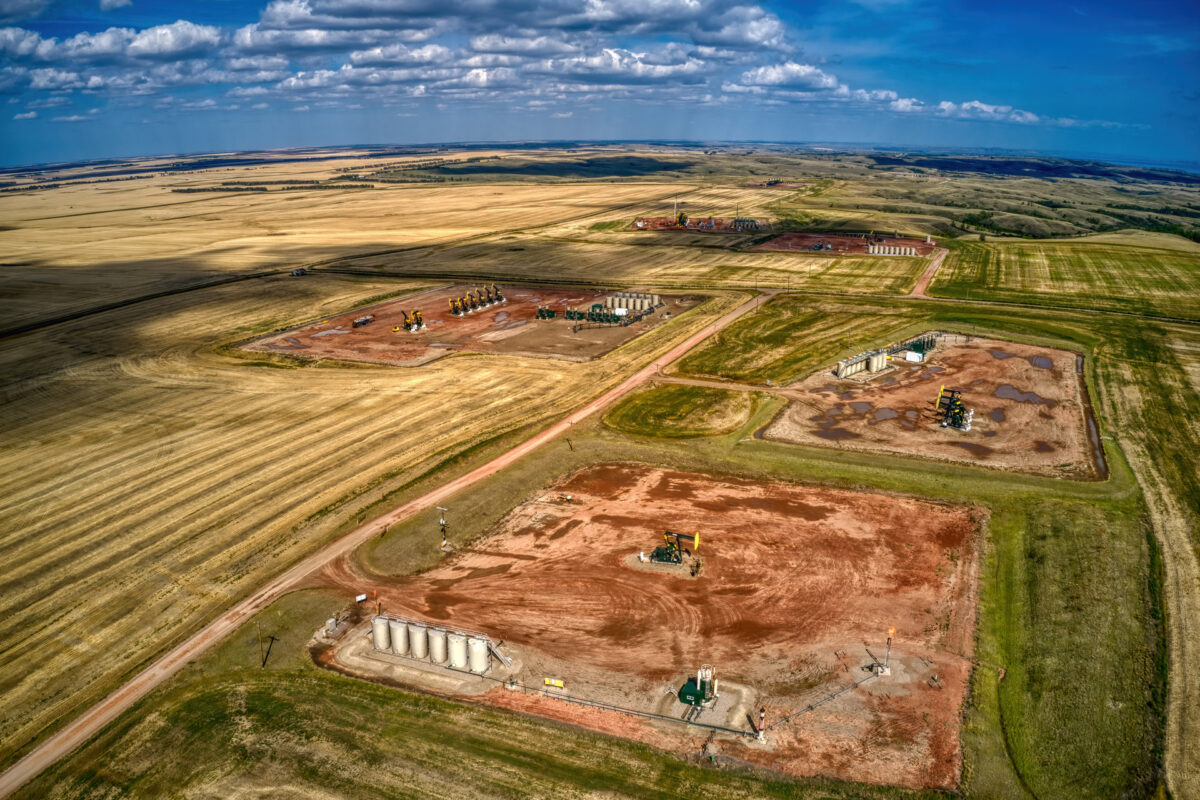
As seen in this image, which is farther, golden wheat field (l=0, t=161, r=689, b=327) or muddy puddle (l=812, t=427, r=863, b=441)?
golden wheat field (l=0, t=161, r=689, b=327)

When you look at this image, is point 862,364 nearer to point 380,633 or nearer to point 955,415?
point 955,415

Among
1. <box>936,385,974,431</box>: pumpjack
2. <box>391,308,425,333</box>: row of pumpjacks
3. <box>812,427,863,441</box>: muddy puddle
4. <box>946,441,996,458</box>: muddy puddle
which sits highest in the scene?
<box>391,308,425,333</box>: row of pumpjacks

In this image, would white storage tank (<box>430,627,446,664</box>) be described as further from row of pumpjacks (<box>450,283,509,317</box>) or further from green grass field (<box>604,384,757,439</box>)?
row of pumpjacks (<box>450,283,509,317</box>)

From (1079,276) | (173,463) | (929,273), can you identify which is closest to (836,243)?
(929,273)

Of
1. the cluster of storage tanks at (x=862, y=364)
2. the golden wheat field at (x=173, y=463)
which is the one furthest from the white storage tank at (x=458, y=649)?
the cluster of storage tanks at (x=862, y=364)

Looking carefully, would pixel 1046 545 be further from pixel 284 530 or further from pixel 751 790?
pixel 284 530

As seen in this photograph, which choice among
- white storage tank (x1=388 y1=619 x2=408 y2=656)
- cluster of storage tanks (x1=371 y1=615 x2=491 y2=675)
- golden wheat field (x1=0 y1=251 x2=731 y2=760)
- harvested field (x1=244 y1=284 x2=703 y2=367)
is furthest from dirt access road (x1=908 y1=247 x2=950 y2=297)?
white storage tank (x1=388 y1=619 x2=408 y2=656)

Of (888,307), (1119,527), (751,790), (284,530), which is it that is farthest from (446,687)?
(888,307)
